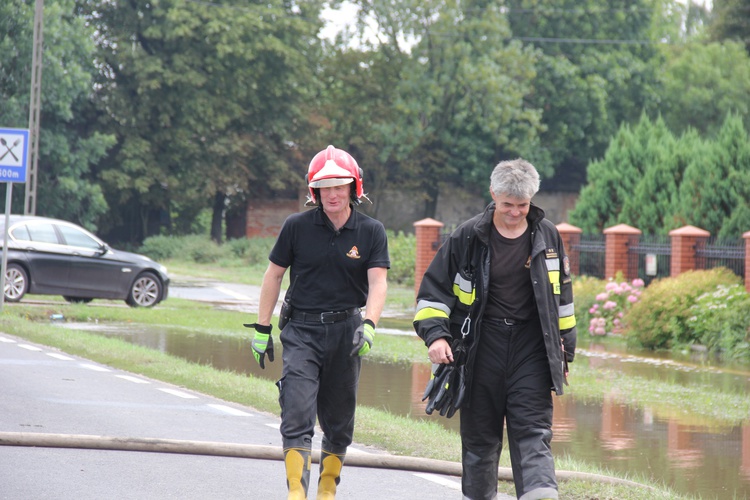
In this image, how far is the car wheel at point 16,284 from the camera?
21078 mm

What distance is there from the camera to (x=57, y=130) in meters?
46.5

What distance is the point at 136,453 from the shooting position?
8273 millimetres

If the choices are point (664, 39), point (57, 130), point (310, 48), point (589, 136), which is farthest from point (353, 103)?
point (664, 39)

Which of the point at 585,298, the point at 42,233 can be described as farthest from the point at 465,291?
the point at 42,233

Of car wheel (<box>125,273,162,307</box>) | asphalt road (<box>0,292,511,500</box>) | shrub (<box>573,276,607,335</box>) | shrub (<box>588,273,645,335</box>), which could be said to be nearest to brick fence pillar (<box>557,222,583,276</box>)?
shrub (<box>573,276,607,335</box>)

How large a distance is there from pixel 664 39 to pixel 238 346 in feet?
177

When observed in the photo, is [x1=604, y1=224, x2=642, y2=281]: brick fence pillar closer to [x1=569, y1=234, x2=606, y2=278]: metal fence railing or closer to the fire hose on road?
[x1=569, y1=234, x2=606, y2=278]: metal fence railing

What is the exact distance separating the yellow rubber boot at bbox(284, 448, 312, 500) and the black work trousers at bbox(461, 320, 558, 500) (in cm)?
83

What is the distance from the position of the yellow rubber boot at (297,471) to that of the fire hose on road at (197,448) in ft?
5.44

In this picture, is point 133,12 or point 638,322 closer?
point 638,322

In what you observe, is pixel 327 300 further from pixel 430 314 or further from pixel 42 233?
pixel 42 233

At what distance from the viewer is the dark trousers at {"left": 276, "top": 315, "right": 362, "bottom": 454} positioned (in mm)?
6160

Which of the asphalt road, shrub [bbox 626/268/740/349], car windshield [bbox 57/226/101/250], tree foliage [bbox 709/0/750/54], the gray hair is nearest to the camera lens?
the gray hair

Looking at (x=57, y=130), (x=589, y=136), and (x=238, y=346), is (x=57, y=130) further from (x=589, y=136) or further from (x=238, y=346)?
(x=238, y=346)
